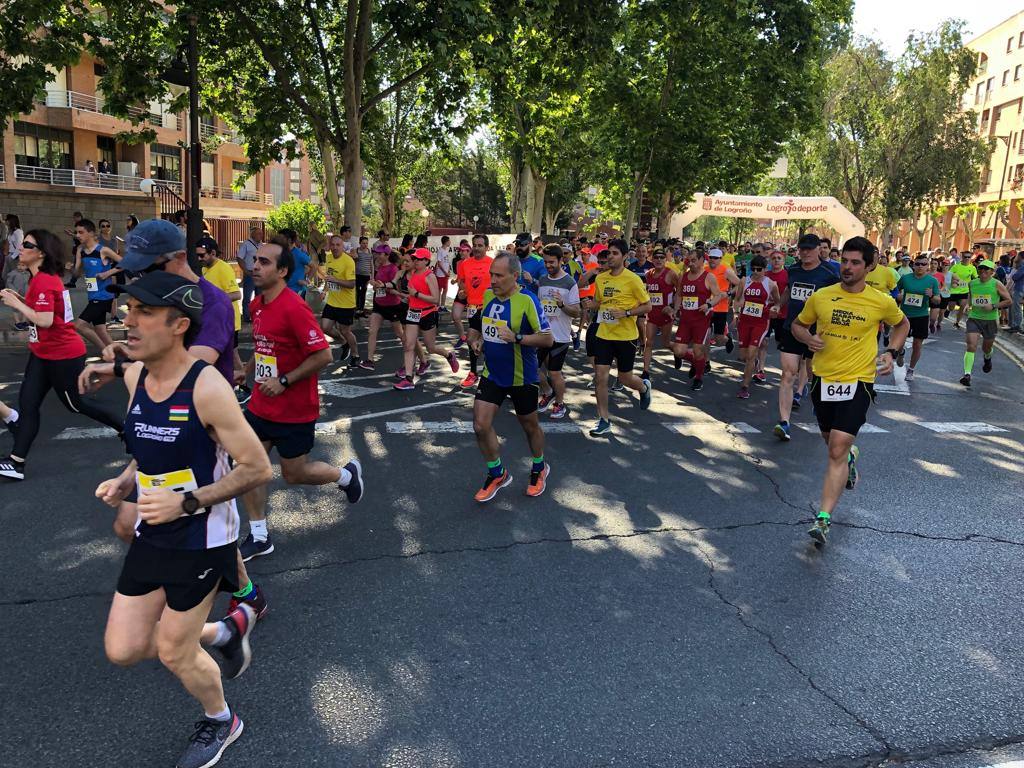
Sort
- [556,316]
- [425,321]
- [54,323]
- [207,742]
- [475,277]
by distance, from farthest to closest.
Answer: [475,277], [425,321], [556,316], [54,323], [207,742]

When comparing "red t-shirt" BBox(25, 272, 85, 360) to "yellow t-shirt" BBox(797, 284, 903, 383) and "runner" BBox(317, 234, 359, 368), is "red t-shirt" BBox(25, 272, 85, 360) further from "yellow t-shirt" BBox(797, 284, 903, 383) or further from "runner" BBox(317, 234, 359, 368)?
"yellow t-shirt" BBox(797, 284, 903, 383)

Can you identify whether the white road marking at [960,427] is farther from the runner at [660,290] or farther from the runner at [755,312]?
the runner at [660,290]

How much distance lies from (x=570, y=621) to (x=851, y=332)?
300cm

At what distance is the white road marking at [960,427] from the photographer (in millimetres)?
8844

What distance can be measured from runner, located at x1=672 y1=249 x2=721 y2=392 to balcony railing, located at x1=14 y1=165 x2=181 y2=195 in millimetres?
31538

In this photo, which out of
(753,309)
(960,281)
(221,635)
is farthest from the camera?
(960,281)

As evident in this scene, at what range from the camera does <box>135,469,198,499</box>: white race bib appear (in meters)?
2.66

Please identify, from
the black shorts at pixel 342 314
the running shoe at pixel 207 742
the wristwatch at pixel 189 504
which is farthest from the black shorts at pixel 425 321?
the wristwatch at pixel 189 504

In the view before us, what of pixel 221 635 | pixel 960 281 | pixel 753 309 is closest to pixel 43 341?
pixel 221 635

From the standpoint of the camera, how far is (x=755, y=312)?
1019 cm

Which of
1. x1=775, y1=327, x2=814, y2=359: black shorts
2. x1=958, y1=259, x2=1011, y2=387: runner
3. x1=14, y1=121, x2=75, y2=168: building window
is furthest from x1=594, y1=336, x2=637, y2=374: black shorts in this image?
x1=14, y1=121, x2=75, y2=168: building window

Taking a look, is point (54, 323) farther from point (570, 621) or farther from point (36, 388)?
point (570, 621)

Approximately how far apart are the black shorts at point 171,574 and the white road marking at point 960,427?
8343 mm

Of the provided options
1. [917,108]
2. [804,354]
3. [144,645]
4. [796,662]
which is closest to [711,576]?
[796,662]
